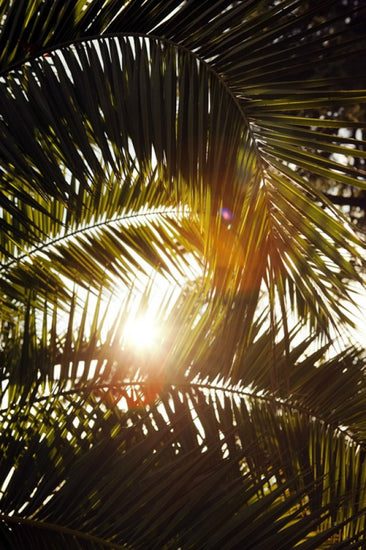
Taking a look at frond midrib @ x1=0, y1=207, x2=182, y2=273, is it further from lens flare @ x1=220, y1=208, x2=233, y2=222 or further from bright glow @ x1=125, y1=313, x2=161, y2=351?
lens flare @ x1=220, y1=208, x2=233, y2=222

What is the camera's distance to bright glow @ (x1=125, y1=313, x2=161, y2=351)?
2530mm

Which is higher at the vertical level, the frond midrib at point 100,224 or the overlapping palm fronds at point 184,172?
the frond midrib at point 100,224

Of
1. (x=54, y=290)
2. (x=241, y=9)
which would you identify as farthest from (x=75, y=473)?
(x=54, y=290)

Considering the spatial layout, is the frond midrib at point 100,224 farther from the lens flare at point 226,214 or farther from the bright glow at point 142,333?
the lens flare at point 226,214

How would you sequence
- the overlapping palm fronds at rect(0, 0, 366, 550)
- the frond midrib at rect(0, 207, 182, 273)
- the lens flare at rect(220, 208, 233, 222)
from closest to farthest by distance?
the overlapping palm fronds at rect(0, 0, 366, 550)
the lens flare at rect(220, 208, 233, 222)
the frond midrib at rect(0, 207, 182, 273)

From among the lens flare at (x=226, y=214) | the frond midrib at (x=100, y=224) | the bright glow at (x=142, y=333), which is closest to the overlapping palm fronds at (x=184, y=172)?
the lens flare at (x=226, y=214)

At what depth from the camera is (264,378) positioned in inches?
104

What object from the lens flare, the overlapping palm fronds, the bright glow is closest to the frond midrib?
the bright glow

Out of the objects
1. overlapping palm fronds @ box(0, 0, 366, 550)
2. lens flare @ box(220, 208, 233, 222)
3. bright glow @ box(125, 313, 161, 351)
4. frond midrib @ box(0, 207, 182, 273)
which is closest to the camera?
overlapping palm fronds @ box(0, 0, 366, 550)

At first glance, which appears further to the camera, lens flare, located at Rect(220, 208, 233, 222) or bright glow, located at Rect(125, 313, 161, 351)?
bright glow, located at Rect(125, 313, 161, 351)

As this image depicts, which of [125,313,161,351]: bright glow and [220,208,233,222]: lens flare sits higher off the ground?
[125,313,161,351]: bright glow

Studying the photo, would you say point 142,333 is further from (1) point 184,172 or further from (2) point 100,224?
(1) point 184,172

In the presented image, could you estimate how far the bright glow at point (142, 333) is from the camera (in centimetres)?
253

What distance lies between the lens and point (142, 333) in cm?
258
